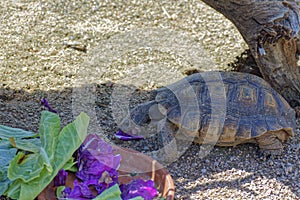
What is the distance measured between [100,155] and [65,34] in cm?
255

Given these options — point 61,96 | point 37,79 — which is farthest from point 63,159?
point 37,79

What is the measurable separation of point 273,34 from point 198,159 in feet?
3.84

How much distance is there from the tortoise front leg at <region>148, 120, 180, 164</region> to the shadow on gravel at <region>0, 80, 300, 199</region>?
2.3 inches

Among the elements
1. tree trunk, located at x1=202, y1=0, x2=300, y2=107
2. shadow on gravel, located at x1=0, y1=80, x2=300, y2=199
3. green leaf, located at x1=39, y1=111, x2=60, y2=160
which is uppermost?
tree trunk, located at x1=202, y1=0, x2=300, y2=107

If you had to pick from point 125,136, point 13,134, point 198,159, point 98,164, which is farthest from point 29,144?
point 198,159

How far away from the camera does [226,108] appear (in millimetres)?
4004

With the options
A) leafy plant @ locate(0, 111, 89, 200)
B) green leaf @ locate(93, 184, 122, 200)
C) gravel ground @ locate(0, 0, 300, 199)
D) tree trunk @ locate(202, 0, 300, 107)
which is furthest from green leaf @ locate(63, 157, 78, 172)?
tree trunk @ locate(202, 0, 300, 107)

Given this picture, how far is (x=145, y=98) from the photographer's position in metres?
4.61

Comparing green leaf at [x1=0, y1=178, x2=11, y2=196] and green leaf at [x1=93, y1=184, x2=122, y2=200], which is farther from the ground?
green leaf at [x1=0, y1=178, x2=11, y2=196]

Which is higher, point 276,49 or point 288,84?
point 276,49

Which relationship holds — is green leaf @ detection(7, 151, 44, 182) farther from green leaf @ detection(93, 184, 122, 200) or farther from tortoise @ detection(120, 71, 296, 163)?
tortoise @ detection(120, 71, 296, 163)

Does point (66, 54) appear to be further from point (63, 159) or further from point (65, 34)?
point (63, 159)

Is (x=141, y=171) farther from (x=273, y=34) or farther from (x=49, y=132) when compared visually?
(x=273, y=34)

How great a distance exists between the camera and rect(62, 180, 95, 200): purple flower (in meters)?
2.96
